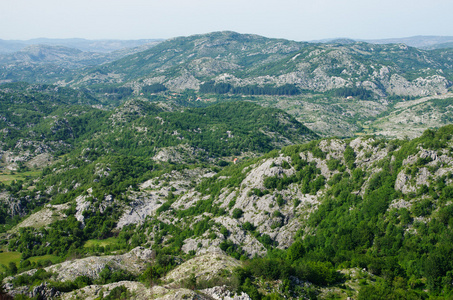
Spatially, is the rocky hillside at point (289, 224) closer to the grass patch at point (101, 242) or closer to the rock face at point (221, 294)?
the rock face at point (221, 294)

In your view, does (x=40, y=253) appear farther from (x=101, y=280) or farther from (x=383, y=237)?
(x=383, y=237)

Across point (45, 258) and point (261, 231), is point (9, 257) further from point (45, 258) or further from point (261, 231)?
point (261, 231)

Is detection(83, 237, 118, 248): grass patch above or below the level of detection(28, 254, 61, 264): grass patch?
below

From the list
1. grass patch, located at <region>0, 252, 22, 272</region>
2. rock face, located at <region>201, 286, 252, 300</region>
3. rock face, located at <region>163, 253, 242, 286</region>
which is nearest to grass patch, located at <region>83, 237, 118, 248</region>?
grass patch, located at <region>0, 252, 22, 272</region>

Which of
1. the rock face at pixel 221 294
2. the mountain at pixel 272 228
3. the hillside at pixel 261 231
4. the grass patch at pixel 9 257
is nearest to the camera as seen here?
the rock face at pixel 221 294

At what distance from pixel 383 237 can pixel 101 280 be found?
231 ft

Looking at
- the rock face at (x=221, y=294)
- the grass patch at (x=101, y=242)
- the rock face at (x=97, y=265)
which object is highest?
the rock face at (x=221, y=294)

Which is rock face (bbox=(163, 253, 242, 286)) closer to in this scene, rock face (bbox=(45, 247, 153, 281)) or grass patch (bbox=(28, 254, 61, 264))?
rock face (bbox=(45, 247, 153, 281))

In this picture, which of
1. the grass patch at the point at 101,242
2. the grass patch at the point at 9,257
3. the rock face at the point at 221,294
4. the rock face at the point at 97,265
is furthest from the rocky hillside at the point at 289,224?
the grass patch at the point at 9,257

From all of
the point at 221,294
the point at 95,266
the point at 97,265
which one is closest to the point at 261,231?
the point at 221,294

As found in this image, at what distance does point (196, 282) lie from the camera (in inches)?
2409

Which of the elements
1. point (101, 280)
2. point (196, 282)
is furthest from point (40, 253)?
point (196, 282)

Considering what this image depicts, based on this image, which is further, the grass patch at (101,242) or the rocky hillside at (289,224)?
the grass patch at (101,242)

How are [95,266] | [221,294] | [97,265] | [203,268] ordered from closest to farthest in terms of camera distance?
1. [221,294]
2. [203,268]
3. [95,266]
4. [97,265]
